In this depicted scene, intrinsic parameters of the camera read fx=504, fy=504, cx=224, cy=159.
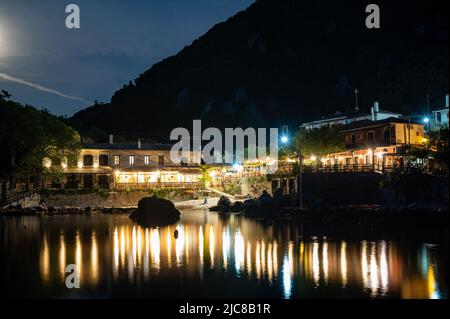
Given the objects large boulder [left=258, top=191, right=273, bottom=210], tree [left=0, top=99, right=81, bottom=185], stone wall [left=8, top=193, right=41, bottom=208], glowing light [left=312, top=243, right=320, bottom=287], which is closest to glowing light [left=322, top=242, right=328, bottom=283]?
glowing light [left=312, top=243, right=320, bottom=287]

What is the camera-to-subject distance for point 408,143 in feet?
198

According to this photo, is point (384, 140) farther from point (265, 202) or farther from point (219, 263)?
point (219, 263)

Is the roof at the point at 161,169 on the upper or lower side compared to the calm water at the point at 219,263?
upper

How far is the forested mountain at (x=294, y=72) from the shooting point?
121438mm

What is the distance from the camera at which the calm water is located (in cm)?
2195

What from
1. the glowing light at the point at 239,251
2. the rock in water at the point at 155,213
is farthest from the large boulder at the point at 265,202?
the glowing light at the point at 239,251

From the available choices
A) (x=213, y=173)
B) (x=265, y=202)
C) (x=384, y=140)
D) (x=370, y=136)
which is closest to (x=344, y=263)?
(x=265, y=202)

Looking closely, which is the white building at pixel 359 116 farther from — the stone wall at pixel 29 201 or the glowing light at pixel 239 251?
the stone wall at pixel 29 201

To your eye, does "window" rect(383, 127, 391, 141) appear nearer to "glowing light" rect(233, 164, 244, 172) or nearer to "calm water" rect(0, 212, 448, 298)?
"glowing light" rect(233, 164, 244, 172)

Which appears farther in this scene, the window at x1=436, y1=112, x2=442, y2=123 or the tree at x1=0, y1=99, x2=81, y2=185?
the window at x1=436, y1=112, x2=442, y2=123

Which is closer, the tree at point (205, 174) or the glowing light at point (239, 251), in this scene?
the glowing light at point (239, 251)

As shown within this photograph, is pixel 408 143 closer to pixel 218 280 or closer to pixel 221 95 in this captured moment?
pixel 218 280

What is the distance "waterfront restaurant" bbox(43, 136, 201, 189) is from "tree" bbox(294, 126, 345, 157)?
16301 millimetres

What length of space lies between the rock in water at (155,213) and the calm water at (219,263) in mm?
6627
